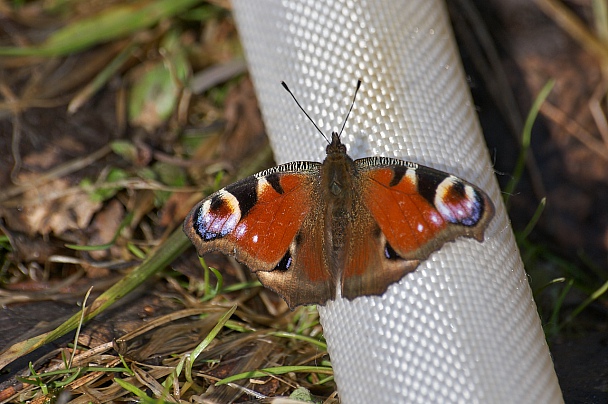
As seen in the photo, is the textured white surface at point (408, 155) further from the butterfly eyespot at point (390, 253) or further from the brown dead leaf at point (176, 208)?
the brown dead leaf at point (176, 208)

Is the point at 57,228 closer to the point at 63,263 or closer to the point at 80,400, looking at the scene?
the point at 63,263

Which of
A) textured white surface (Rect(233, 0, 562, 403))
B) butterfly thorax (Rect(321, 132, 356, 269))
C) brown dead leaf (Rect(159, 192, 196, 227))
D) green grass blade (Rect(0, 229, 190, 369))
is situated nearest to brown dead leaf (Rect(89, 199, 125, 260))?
brown dead leaf (Rect(159, 192, 196, 227))

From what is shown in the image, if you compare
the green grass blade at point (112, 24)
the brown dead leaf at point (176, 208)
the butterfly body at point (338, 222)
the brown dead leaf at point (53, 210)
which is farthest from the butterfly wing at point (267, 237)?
the green grass blade at point (112, 24)

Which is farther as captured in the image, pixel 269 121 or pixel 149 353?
pixel 269 121

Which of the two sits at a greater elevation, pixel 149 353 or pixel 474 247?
pixel 474 247

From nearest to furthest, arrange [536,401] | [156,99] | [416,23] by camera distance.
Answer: [536,401]
[416,23]
[156,99]

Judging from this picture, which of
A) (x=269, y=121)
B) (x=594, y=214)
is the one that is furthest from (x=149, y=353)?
(x=594, y=214)

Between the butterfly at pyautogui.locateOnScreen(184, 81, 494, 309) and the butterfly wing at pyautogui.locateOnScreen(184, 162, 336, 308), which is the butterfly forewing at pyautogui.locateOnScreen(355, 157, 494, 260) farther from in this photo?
the butterfly wing at pyautogui.locateOnScreen(184, 162, 336, 308)
